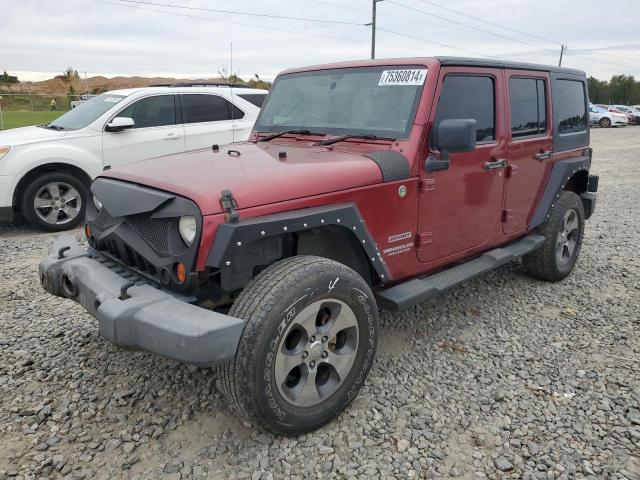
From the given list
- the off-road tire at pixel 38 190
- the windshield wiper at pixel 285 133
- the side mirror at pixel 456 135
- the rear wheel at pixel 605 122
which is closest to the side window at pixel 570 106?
the side mirror at pixel 456 135

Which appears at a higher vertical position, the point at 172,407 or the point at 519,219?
the point at 519,219

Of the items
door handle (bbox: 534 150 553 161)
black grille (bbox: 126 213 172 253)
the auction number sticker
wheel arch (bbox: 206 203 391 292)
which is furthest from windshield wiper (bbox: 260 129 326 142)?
door handle (bbox: 534 150 553 161)

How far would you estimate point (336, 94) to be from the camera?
3684 mm

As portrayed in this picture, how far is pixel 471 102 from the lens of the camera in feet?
12.1

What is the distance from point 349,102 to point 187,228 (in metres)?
1.65

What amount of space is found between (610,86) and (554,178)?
74.0 meters

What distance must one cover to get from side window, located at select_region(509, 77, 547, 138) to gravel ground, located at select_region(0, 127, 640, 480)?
1475mm

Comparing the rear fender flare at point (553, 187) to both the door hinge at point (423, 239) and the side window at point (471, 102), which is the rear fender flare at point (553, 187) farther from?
the door hinge at point (423, 239)

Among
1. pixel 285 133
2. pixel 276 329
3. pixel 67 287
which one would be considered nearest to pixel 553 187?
pixel 285 133

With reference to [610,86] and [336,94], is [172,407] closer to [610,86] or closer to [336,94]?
[336,94]

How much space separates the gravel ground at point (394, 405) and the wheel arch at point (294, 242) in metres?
0.77

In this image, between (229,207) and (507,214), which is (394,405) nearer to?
(229,207)

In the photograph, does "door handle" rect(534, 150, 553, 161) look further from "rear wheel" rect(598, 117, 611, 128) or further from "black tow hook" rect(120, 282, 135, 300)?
"rear wheel" rect(598, 117, 611, 128)

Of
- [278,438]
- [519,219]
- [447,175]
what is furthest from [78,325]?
[519,219]
